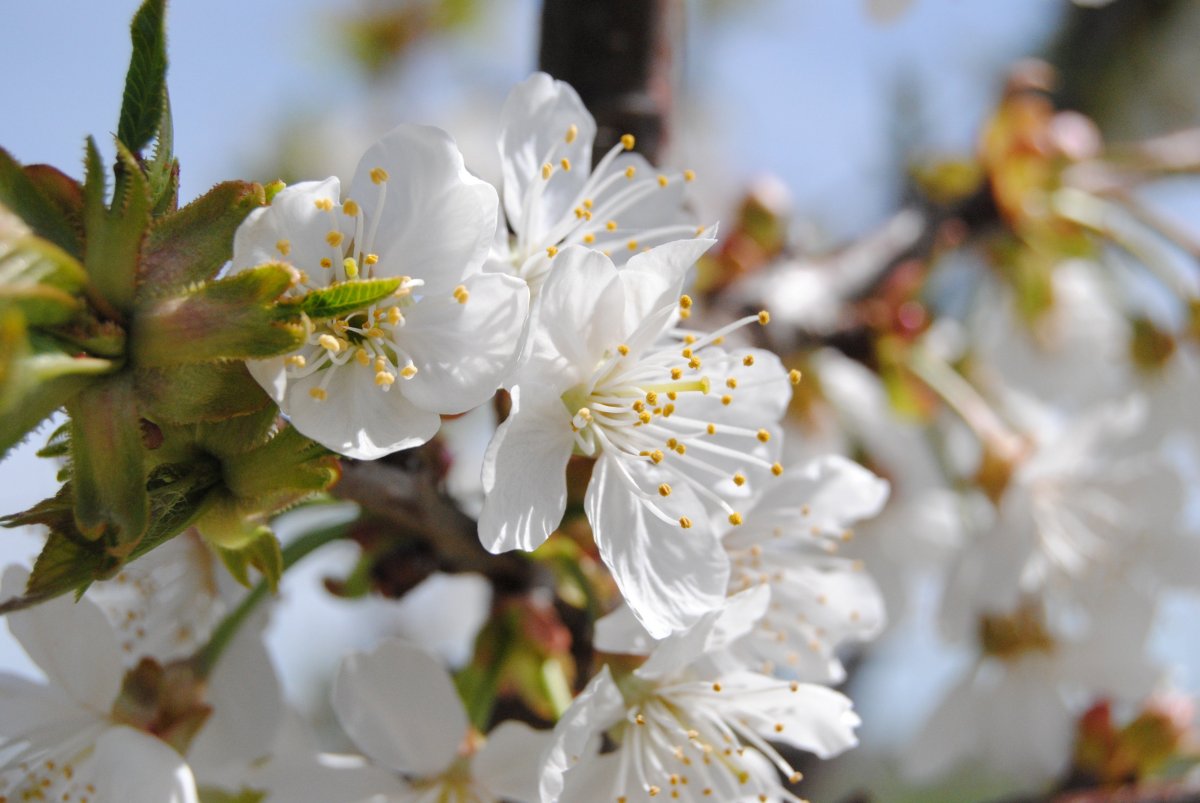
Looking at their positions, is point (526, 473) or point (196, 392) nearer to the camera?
point (196, 392)

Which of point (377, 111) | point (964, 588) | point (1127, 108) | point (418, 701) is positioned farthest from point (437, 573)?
point (377, 111)

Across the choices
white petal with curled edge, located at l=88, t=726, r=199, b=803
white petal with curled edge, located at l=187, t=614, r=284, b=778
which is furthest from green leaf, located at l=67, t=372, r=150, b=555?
white petal with curled edge, located at l=187, t=614, r=284, b=778

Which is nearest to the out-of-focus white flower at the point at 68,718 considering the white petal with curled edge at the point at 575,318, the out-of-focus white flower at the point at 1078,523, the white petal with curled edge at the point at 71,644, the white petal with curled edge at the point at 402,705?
the white petal with curled edge at the point at 71,644

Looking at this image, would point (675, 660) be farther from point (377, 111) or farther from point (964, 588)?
point (377, 111)

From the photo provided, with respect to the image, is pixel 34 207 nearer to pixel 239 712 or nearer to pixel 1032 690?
pixel 239 712

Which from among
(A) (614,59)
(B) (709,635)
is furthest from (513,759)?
(A) (614,59)
